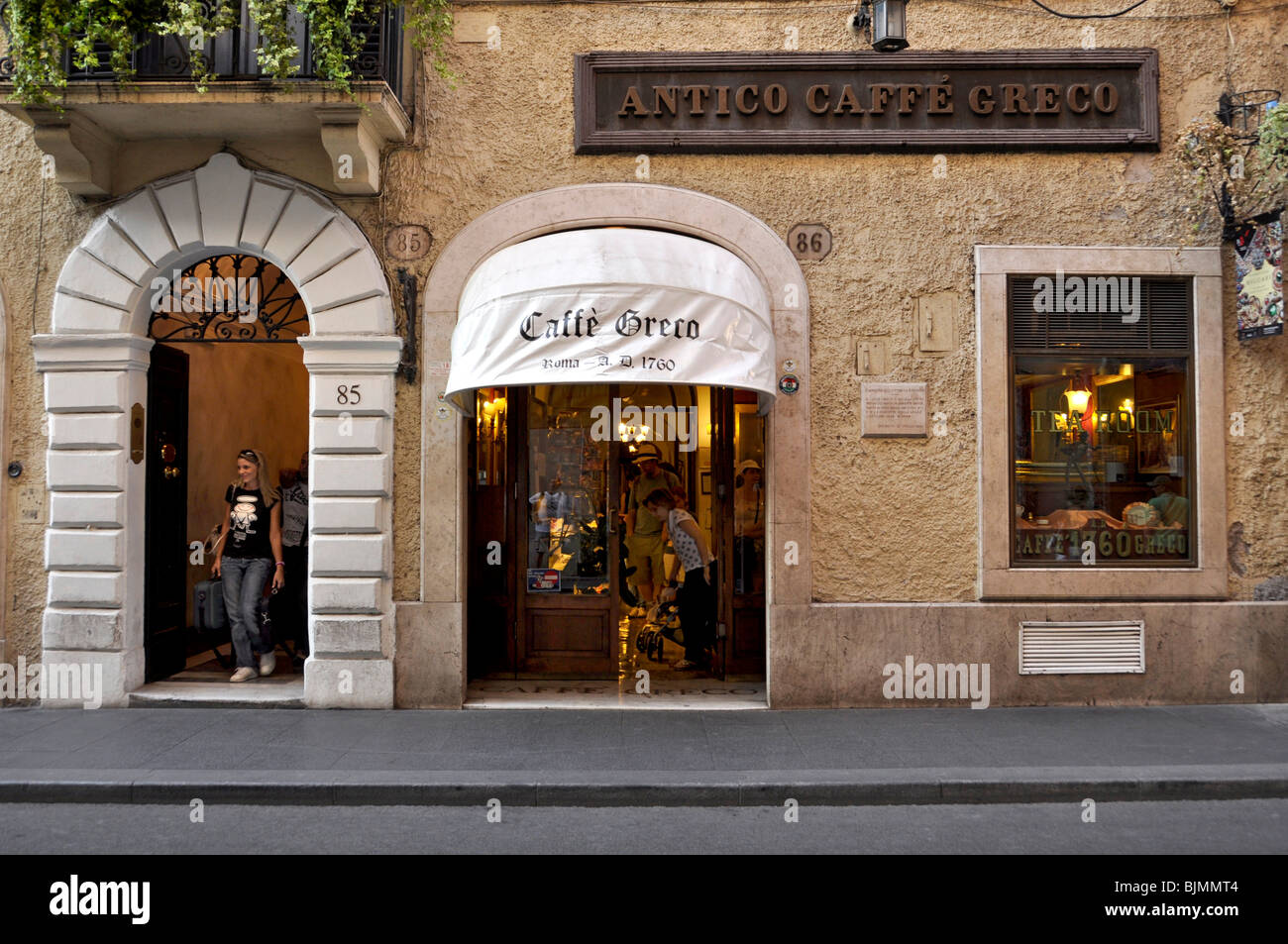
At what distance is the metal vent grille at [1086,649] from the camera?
8.39 m

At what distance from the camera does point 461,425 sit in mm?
8578

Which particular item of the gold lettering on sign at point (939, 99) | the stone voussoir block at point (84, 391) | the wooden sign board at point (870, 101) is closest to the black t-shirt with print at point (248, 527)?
the stone voussoir block at point (84, 391)

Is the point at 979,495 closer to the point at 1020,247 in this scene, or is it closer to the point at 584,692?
the point at 1020,247

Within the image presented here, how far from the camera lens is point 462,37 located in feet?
28.5

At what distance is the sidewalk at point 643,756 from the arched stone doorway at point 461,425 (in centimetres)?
66

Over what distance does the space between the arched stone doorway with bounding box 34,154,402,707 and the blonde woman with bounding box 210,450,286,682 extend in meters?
0.91

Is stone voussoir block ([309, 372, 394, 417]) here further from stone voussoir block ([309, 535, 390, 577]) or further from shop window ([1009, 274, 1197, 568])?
Answer: shop window ([1009, 274, 1197, 568])

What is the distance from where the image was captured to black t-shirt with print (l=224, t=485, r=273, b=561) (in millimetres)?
9258

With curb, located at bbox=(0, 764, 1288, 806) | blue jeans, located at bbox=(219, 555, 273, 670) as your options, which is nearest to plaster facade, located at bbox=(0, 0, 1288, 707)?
blue jeans, located at bbox=(219, 555, 273, 670)

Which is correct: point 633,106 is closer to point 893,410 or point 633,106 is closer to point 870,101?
point 870,101

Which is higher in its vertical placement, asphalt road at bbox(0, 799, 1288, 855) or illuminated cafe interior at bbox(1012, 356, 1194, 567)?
illuminated cafe interior at bbox(1012, 356, 1194, 567)

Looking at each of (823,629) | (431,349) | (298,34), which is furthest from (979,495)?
(298,34)

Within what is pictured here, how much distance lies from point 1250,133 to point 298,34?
26.8 ft

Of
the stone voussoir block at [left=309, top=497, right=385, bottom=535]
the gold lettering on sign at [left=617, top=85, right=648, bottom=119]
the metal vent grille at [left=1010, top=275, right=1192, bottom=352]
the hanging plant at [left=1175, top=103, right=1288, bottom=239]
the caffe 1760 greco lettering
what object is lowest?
the stone voussoir block at [left=309, top=497, right=385, bottom=535]
